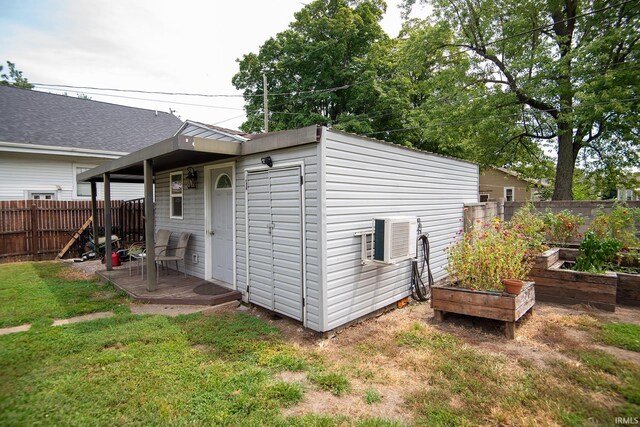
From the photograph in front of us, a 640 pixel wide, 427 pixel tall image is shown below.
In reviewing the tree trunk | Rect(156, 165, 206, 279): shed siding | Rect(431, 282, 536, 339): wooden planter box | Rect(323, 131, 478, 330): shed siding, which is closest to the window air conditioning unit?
Rect(323, 131, 478, 330): shed siding

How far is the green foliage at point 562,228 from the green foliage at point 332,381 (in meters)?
5.86

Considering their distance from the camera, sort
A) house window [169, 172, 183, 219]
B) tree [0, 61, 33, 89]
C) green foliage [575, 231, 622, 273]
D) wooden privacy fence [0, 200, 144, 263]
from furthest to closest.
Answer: tree [0, 61, 33, 89] → wooden privacy fence [0, 200, 144, 263] → house window [169, 172, 183, 219] → green foliage [575, 231, 622, 273]

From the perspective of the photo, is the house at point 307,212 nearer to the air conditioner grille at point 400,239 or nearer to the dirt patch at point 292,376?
the air conditioner grille at point 400,239

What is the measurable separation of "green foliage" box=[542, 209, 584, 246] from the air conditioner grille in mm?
4178

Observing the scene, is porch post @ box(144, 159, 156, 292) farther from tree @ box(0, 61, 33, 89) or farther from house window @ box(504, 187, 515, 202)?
tree @ box(0, 61, 33, 89)

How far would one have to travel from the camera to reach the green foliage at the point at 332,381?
274cm

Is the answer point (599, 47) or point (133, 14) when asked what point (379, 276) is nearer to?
point (133, 14)

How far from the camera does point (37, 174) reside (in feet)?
34.4

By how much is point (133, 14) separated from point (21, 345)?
7.59m

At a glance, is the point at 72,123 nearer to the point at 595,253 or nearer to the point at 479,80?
the point at 479,80

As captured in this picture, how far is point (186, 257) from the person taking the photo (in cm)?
659

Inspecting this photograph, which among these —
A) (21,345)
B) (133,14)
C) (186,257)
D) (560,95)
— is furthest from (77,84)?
(560,95)

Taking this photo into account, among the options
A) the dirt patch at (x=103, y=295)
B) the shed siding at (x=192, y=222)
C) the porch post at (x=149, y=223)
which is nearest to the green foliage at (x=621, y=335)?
the shed siding at (x=192, y=222)

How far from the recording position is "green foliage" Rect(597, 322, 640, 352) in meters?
3.39
